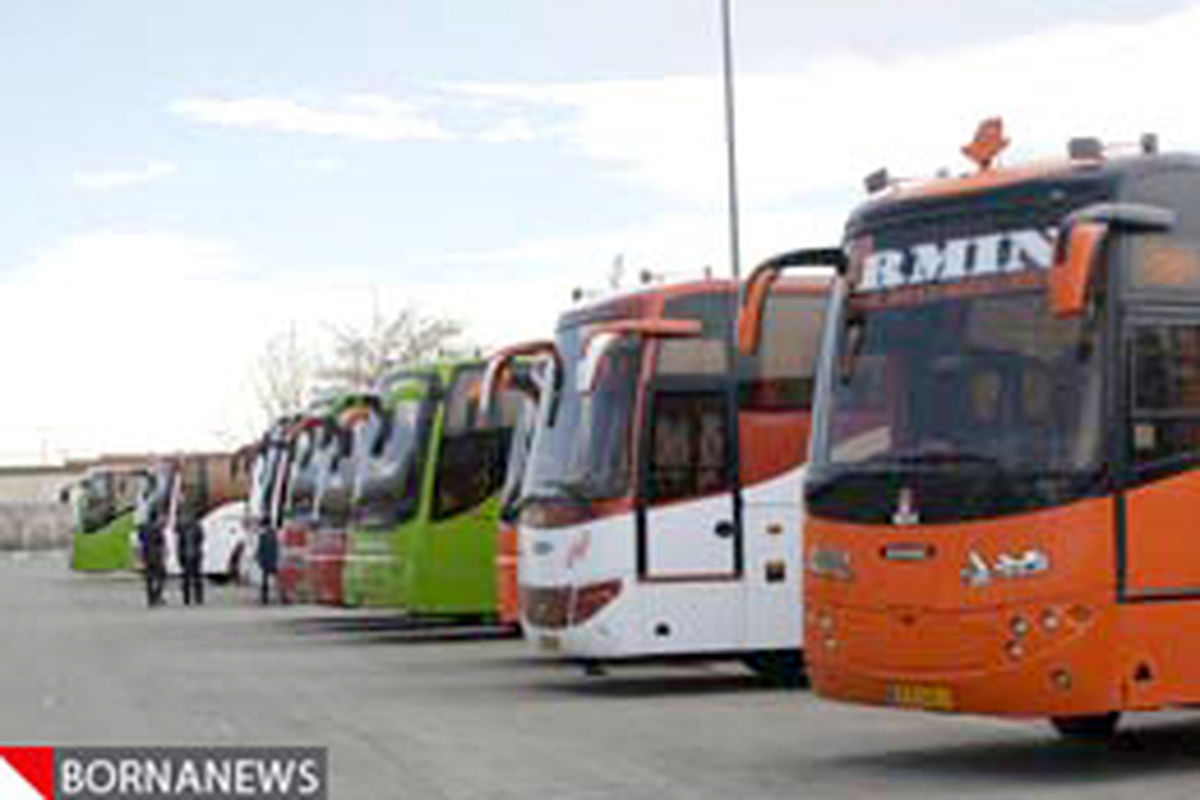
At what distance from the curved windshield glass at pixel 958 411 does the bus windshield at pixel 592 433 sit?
5.68 meters

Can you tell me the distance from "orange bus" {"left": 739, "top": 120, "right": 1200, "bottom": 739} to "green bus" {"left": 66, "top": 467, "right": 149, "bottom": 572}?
44.9 meters

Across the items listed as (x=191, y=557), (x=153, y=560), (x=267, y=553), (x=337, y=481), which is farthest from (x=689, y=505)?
(x=191, y=557)

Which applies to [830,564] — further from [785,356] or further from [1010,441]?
[785,356]

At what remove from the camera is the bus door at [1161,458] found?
13727 millimetres

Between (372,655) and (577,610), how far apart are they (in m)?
7.62

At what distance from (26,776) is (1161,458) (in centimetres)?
619

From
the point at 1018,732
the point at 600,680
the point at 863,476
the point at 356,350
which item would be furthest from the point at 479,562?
the point at 356,350

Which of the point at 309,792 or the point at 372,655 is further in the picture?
the point at 372,655

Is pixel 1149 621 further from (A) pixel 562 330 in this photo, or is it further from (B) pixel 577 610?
(A) pixel 562 330

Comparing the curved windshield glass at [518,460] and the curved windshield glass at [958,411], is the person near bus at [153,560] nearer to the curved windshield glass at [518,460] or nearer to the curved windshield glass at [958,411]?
the curved windshield glass at [518,460]

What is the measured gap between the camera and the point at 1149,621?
13.7 metres

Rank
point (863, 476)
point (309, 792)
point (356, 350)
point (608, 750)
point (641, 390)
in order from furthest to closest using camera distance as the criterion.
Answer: point (356, 350)
point (641, 390)
point (608, 750)
point (863, 476)
point (309, 792)

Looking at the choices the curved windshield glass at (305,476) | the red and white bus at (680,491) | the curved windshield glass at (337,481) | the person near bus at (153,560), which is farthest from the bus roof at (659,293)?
the person near bus at (153,560)

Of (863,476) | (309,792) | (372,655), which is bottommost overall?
(372,655)
